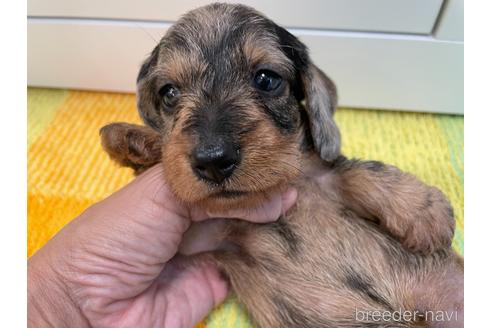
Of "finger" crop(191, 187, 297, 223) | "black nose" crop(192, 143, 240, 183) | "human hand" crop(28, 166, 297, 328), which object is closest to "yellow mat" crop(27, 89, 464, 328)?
"human hand" crop(28, 166, 297, 328)

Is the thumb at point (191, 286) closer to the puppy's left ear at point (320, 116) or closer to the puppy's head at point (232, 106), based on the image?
the puppy's head at point (232, 106)

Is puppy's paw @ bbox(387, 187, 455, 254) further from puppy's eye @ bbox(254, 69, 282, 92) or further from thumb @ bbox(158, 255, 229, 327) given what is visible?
thumb @ bbox(158, 255, 229, 327)

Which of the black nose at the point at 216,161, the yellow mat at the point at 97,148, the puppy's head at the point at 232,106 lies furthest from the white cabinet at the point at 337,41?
the black nose at the point at 216,161

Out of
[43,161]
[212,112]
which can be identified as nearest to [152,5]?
[43,161]

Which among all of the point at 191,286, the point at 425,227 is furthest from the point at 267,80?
the point at 191,286

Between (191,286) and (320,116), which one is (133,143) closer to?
(191,286)

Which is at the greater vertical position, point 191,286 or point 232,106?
point 232,106
